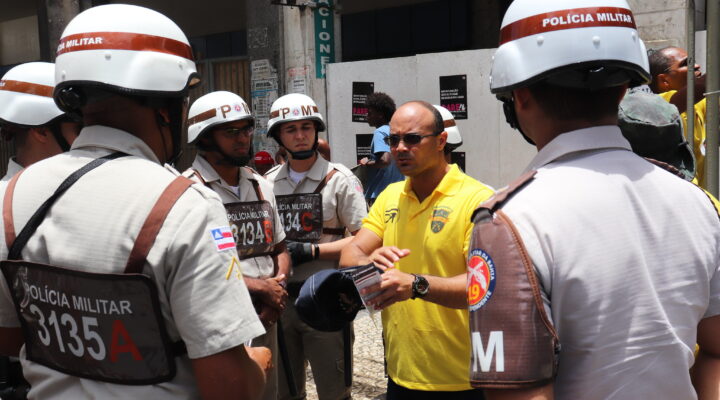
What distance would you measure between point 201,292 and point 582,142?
3.03ft

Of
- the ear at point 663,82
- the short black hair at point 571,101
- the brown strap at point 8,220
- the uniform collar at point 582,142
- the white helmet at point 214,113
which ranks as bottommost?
the brown strap at point 8,220

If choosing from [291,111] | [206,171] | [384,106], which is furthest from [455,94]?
[206,171]

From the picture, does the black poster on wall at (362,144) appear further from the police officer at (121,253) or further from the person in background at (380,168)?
the police officer at (121,253)

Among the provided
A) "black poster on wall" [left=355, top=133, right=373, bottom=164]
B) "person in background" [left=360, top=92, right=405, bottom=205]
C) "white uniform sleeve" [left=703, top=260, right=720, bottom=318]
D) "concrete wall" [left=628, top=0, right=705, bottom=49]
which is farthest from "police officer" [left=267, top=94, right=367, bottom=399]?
"concrete wall" [left=628, top=0, right=705, bottom=49]

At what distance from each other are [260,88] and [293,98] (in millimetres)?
4519

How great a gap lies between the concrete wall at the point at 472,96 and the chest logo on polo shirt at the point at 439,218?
4208 mm

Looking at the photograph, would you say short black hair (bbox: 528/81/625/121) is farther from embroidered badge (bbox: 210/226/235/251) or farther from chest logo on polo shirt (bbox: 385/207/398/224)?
chest logo on polo shirt (bbox: 385/207/398/224)

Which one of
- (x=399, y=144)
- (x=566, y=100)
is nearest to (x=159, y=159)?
(x=566, y=100)

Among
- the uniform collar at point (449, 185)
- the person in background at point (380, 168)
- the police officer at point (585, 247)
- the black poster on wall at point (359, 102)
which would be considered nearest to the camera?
the police officer at point (585, 247)

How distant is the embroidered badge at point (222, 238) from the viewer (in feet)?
5.44

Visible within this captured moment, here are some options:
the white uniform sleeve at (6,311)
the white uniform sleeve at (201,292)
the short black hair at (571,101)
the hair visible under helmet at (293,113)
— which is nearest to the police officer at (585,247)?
the short black hair at (571,101)

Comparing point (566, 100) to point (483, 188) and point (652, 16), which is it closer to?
point (483, 188)

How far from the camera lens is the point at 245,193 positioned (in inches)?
155

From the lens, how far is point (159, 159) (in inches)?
75.1
